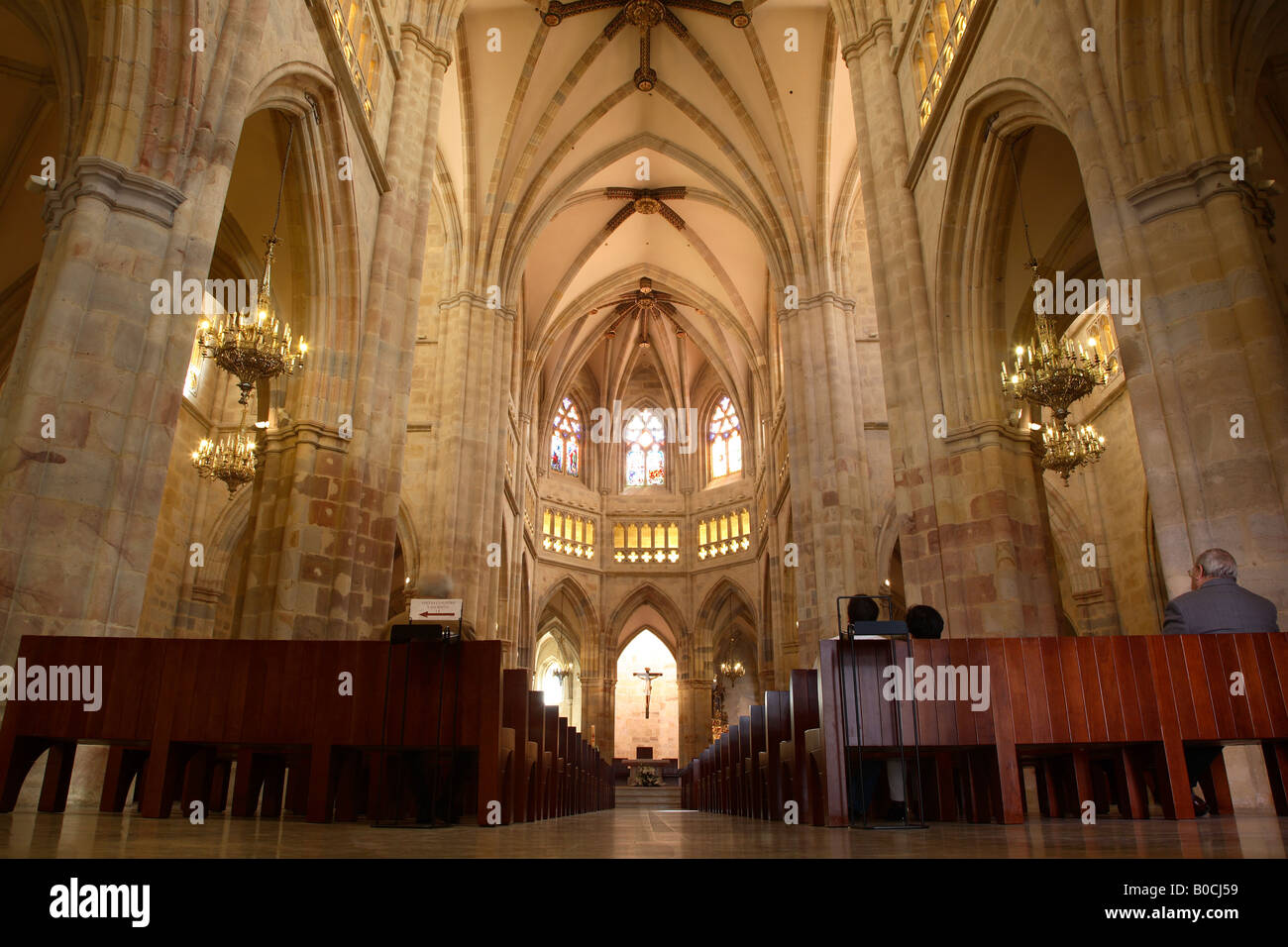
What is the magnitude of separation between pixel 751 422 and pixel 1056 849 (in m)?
Result: 27.3

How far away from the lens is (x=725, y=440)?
105 ft

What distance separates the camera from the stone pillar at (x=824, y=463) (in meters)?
16.5

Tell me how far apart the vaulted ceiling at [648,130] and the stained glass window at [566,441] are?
8581 mm

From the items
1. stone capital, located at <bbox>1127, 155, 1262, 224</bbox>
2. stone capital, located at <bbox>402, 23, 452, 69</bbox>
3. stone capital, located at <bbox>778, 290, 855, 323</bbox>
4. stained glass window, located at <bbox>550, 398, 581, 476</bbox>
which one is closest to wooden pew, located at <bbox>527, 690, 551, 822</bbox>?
stone capital, located at <bbox>1127, 155, 1262, 224</bbox>

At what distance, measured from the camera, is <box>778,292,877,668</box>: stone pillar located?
54.3 feet

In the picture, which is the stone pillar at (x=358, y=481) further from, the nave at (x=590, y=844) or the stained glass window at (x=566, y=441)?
the stained glass window at (x=566, y=441)

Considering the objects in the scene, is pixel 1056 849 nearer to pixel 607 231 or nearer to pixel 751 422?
pixel 607 231

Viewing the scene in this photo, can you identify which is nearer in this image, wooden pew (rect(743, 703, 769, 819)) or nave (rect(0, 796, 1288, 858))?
nave (rect(0, 796, 1288, 858))

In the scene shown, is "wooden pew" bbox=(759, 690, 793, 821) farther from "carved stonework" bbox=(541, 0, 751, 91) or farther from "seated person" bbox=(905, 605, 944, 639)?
"carved stonework" bbox=(541, 0, 751, 91)

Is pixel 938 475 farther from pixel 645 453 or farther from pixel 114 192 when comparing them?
pixel 645 453

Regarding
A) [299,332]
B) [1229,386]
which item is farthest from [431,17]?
[1229,386]

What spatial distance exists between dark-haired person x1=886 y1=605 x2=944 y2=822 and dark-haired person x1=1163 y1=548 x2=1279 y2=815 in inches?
53.6

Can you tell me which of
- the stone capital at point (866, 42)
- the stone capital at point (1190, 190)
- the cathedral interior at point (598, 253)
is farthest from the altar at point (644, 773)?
the stone capital at point (1190, 190)

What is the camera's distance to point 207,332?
9430 millimetres
